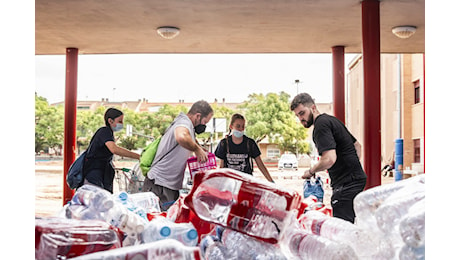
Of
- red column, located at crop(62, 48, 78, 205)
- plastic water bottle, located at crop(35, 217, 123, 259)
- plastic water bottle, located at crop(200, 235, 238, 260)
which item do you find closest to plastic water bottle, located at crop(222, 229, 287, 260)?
plastic water bottle, located at crop(200, 235, 238, 260)

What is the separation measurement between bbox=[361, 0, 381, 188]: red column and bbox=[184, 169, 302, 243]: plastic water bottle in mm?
4584

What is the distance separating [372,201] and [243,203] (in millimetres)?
309

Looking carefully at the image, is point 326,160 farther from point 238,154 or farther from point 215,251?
point 238,154

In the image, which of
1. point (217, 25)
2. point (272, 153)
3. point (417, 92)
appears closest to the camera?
point (217, 25)

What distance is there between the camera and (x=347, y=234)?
3.73ft

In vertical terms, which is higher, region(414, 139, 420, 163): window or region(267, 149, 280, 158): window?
region(414, 139, 420, 163): window

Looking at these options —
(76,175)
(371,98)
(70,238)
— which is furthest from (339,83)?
(70,238)

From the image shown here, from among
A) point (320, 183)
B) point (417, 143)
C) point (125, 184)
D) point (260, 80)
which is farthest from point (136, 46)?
point (260, 80)

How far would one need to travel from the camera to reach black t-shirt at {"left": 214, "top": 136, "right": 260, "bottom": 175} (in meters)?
4.90

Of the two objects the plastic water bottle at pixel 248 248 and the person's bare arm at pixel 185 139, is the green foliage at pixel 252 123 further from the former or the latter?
the plastic water bottle at pixel 248 248

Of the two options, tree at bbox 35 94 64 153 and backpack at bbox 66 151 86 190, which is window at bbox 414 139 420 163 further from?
tree at bbox 35 94 64 153

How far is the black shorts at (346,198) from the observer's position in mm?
2979

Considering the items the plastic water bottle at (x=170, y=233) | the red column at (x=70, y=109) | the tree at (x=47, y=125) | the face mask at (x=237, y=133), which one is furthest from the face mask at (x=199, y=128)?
the tree at (x=47, y=125)
